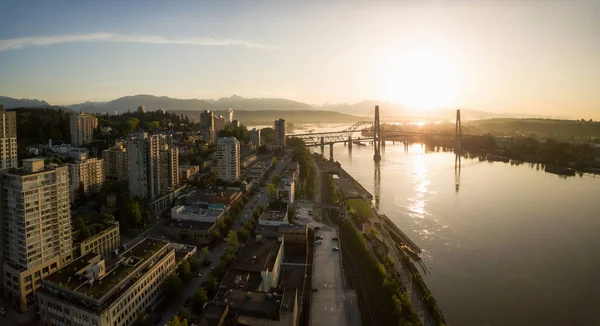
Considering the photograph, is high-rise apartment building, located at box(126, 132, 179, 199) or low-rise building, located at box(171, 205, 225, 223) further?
high-rise apartment building, located at box(126, 132, 179, 199)

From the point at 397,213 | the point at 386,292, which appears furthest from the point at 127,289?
the point at 397,213

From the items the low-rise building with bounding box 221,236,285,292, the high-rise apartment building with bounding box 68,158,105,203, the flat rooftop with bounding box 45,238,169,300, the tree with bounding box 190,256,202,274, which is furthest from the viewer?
the high-rise apartment building with bounding box 68,158,105,203

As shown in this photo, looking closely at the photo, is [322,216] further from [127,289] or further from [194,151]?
[194,151]

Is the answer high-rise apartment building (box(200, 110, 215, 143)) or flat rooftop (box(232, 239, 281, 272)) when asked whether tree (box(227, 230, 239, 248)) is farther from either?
high-rise apartment building (box(200, 110, 215, 143))

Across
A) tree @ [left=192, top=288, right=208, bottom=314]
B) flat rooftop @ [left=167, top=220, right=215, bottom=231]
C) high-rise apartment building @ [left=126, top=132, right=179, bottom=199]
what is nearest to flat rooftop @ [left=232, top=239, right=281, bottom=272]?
tree @ [left=192, top=288, right=208, bottom=314]

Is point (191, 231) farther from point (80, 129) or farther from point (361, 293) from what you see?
point (80, 129)

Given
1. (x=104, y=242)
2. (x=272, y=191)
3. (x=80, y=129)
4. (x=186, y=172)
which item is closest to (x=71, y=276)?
(x=104, y=242)

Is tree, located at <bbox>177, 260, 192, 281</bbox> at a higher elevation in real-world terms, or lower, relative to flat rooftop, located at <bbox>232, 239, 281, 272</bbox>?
lower
